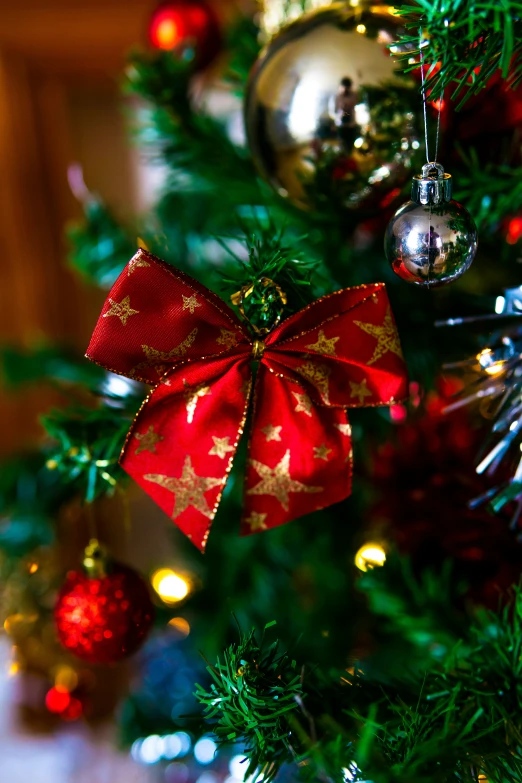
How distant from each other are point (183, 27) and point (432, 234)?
45cm

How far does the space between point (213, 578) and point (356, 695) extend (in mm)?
293

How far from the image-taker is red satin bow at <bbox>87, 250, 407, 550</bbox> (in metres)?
0.32

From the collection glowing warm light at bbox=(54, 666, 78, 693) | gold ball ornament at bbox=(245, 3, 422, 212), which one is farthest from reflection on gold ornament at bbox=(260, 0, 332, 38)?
glowing warm light at bbox=(54, 666, 78, 693)

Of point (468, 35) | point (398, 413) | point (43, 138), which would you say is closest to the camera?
point (468, 35)

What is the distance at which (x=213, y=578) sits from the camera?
2.04ft

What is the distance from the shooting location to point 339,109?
0.37 metres

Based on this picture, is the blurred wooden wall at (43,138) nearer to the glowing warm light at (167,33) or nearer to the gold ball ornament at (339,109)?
the glowing warm light at (167,33)

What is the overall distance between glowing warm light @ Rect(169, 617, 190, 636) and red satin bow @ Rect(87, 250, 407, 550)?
271mm

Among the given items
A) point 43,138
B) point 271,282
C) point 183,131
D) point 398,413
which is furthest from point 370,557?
point 43,138

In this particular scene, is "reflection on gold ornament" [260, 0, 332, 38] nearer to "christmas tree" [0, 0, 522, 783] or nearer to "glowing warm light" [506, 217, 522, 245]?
"christmas tree" [0, 0, 522, 783]

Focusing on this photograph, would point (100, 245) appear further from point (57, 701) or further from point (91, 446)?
point (57, 701)

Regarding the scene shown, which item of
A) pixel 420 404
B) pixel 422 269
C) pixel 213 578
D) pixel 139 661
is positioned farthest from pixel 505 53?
pixel 139 661

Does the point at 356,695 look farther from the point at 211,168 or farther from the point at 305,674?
the point at 211,168

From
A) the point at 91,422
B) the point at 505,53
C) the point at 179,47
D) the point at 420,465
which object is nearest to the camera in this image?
the point at 505,53
